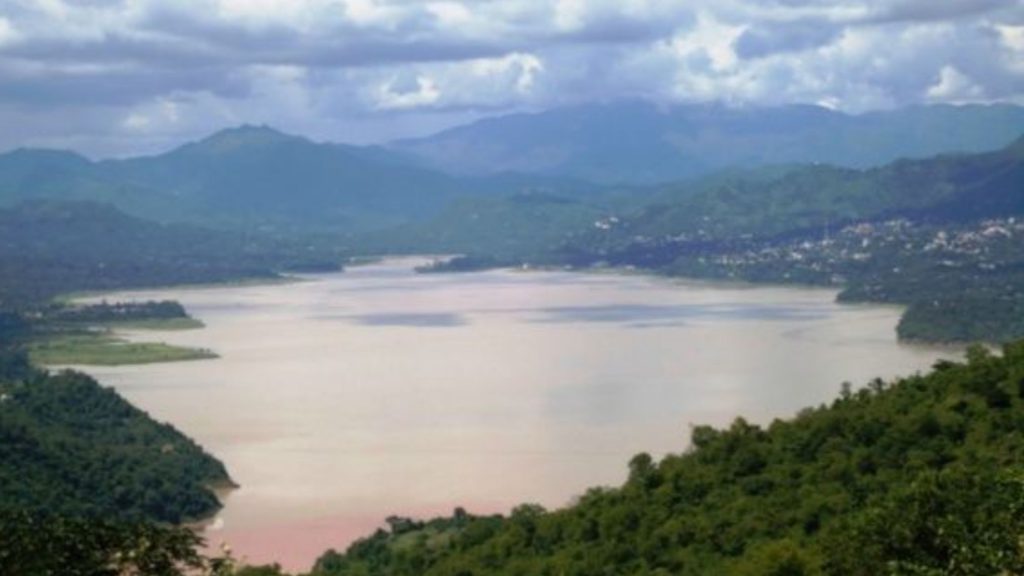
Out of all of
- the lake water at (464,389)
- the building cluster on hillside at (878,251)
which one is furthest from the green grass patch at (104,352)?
the building cluster on hillside at (878,251)

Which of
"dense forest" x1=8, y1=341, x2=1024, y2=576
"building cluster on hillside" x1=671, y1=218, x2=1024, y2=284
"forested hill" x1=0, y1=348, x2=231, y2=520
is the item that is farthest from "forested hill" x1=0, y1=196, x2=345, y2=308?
"dense forest" x1=8, y1=341, x2=1024, y2=576

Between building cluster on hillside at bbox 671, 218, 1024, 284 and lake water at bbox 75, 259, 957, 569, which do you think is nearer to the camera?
lake water at bbox 75, 259, 957, 569

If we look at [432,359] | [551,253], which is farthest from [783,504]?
[551,253]

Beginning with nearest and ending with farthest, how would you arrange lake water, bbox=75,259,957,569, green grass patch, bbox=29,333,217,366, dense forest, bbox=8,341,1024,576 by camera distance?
dense forest, bbox=8,341,1024,576 → lake water, bbox=75,259,957,569 → green grass patch, bbox=29,333,217,366

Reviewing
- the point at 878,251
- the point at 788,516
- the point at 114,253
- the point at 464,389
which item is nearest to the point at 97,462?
the point at 464,389

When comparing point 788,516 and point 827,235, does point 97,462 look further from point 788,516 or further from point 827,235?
point 827,235

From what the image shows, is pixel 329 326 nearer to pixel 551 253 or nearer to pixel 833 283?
pixel 833 283

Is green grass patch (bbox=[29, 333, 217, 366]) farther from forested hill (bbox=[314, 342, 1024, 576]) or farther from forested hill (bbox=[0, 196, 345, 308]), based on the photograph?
forested hill (bbox=[314, 342, 1024, 576])
